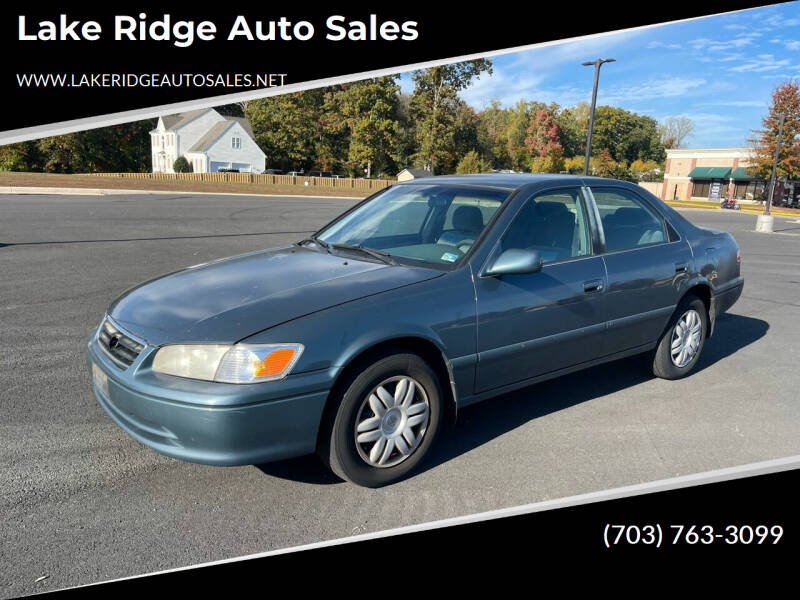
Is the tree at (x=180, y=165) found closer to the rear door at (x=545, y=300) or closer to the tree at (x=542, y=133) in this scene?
the tree at (x=542, y=133)

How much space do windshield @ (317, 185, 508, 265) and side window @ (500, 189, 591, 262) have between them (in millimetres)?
196

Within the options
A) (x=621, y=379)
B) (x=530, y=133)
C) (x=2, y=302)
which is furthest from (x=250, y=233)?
(x=530, y=133)

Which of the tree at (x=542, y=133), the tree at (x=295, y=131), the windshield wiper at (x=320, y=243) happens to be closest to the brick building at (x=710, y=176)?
the tree at (x=542, y=133)

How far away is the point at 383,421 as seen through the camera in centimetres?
329

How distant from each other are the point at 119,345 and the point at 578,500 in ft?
8.37

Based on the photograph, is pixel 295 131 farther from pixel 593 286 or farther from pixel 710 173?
pixel 593 286

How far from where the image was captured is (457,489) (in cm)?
335

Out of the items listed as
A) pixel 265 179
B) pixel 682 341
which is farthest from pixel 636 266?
pixel 265 179

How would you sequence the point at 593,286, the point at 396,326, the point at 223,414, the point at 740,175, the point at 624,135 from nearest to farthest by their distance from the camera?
the point at 223,414
the point at 396,326
the point at 593,286
the point at 740,175
the point at 624,135

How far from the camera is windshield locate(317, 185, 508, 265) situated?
3985 millimetres

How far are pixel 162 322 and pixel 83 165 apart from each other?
211ft

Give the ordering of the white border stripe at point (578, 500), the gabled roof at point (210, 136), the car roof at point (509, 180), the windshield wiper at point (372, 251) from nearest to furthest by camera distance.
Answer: the white border stripe at point (578, 500)
the windshield wiper at point (372, 251)
the car roof at point (509, 180)
the gabled roof at point (210, 136)

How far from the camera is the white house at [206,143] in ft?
212

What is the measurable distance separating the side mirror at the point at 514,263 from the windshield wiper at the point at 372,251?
24.1 inches
